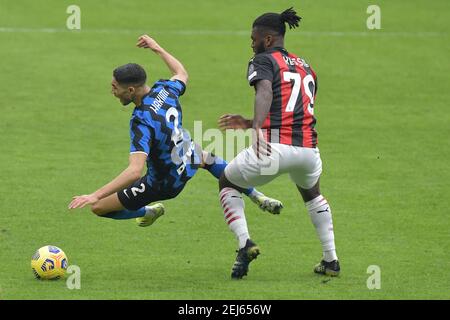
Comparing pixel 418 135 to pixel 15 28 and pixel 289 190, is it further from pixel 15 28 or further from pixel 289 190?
pixel 15 28

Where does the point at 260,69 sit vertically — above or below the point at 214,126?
above

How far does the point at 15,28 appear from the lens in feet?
87.1

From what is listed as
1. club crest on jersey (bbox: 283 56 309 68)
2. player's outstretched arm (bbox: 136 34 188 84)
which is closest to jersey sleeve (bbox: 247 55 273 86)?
club crest on jersey (bbox: 283 56 309 68)

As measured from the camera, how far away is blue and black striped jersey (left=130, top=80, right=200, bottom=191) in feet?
36.8

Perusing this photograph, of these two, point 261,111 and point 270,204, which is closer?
point 261,111

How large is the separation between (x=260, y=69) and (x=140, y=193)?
6.26 feet

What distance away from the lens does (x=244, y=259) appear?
11344mm

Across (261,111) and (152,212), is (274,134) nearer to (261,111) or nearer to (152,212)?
(261,111)

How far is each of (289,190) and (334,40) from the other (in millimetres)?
10667

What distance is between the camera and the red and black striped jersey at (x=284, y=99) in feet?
36.8

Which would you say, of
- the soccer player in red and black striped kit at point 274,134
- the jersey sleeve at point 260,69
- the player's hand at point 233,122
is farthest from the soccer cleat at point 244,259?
the jersey sleeve at point 260,69

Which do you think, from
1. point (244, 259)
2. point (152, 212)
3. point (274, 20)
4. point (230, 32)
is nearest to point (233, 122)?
point (274, 20)

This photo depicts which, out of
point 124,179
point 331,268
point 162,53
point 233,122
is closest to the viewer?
point 124,179

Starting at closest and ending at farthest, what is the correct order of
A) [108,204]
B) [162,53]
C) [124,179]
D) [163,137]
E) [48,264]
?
[124,179]
[48,264]
[163,137]
[108,204]
[162,53]
